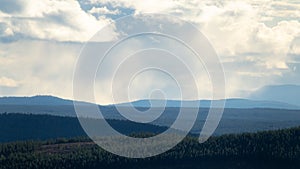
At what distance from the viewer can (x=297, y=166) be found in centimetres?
19938

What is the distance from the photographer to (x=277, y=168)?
200 m

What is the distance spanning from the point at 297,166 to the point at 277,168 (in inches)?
223
